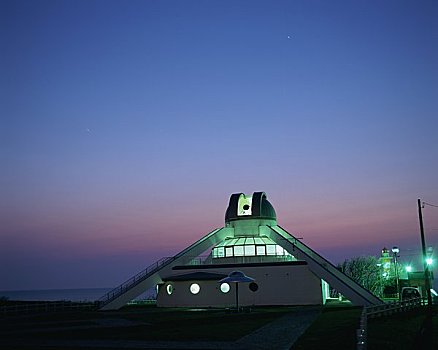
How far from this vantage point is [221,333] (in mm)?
24312

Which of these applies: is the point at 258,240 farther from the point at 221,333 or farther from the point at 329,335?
the point at 329,335

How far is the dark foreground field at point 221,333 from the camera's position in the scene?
20.1m

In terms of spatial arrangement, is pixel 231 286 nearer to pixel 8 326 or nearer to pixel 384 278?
pixel 8 326

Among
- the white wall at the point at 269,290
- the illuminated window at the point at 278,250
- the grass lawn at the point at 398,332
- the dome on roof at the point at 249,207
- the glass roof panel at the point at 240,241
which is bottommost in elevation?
the grass lawn at the point at 398,332

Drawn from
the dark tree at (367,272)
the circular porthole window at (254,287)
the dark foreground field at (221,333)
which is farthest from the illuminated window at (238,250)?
the dark tree at (367,272)

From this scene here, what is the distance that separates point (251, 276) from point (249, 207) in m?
9.84

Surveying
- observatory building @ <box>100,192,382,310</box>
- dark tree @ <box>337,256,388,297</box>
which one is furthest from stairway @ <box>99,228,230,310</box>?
dark tree @ <box>337,256,388,297</box>

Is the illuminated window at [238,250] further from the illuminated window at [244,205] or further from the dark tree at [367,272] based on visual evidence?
the dark tree at [367,272]

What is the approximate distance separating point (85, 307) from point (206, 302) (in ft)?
33.8

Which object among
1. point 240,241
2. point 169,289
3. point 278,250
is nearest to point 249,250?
point 240,241

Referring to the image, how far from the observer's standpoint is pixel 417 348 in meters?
19.1

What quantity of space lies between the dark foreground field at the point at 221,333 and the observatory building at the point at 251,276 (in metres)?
11.3

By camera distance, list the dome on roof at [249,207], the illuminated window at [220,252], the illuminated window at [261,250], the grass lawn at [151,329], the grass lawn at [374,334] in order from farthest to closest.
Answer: the dome on roof at [249,207]
the illuminated window at [220,252]
the illuminated window at [261,250]
the grass lawn at [151,329]
the grass lawn at [374,334]

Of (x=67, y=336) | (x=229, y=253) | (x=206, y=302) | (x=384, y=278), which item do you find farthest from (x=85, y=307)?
(x=384, y=278)
